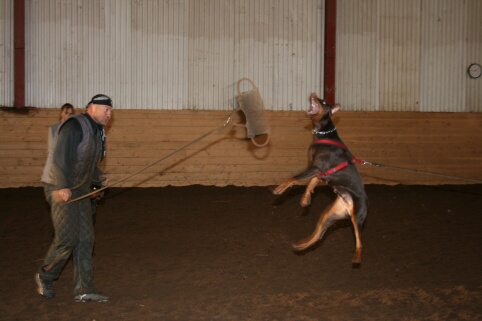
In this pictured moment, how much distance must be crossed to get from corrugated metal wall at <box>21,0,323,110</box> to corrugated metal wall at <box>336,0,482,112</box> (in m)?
0.77

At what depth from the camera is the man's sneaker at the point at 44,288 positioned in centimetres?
566

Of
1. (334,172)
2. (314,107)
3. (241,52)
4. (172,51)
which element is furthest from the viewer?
(241,52)

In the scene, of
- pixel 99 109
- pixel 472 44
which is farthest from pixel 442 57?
pixel 99 109

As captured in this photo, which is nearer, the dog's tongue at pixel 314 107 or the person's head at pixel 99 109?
the person's head at pixel 99 109

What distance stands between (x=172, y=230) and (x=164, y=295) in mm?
2961

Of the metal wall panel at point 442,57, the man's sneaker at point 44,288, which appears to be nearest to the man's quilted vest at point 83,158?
the man's sneaker at point 44,288

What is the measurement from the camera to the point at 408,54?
13.9 m

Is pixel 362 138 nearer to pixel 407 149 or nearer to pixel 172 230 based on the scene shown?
pixel 407 149

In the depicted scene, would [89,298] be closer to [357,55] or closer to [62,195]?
[62,195]

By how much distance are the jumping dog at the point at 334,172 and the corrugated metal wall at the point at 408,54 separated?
7650 mm

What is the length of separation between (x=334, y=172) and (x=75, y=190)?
8.07ft

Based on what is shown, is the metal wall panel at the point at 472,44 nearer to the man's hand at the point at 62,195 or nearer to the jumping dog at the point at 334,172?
the jumping dog at the point at 334,172

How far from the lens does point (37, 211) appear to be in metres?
9.79

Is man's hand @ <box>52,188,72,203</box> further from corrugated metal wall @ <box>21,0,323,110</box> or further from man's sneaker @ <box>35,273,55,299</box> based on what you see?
corrugated metal wall @ <box>21,0,323,110</box>
